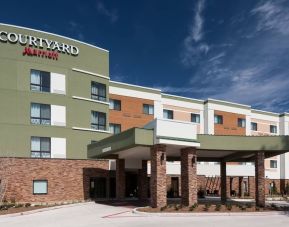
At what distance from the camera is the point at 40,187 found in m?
39.4

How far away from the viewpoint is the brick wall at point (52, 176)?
38312mm

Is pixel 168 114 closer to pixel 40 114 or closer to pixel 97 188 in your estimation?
pixel 97 188

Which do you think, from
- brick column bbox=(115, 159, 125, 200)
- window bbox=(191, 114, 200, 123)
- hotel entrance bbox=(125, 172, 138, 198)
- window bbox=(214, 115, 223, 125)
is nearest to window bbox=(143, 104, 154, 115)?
window bbox=(191, 114, 200, 123)

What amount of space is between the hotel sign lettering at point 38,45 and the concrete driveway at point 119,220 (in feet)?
57.1

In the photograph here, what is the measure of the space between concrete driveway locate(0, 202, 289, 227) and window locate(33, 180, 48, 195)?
801 cm

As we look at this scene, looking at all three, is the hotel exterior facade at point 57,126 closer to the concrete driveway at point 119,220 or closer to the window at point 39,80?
the window at point 39,80

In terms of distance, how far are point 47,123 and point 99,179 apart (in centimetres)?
757

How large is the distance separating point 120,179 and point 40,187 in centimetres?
731

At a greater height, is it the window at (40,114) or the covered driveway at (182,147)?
the window at (40,114)

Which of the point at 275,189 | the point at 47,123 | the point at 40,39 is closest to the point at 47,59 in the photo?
the point at 40,39

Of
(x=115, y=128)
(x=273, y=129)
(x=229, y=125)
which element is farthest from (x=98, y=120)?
(x=273, y=129)

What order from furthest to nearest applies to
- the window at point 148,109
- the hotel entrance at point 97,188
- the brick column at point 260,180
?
1. the window at point 148,109
2. the hotel entrance at point 97,188
3. the brick column at point 260,180

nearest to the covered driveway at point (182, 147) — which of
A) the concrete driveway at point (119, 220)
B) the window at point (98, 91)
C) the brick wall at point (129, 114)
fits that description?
the concrete driveway at point (119, 220)

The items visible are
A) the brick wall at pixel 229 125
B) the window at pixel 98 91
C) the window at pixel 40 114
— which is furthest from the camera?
the brick wall at pixel 229 125
